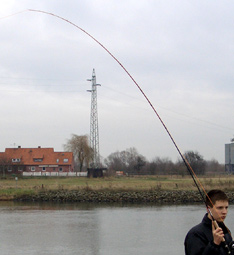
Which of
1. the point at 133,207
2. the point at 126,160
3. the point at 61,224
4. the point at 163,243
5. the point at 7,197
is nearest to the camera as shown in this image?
the point at 163,243

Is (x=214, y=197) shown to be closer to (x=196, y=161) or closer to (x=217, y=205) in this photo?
(x=217, y=205)

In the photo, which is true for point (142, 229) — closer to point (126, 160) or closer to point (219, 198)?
point (219, 198)

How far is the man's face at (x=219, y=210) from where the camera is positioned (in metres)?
3.39

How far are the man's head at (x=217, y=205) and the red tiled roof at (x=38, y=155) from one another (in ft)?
190

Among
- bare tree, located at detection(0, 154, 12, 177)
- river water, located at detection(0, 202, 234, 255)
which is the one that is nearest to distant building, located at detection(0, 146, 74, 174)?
bare tree, located at detection(0, 154, 12, 177)

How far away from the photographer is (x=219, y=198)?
136 inches

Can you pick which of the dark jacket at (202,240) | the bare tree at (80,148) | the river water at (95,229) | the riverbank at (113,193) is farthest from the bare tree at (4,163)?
the dark jacket at (202,240)

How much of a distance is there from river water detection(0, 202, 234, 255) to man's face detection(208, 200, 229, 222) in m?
10.3

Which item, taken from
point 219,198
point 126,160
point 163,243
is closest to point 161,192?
point 163,243

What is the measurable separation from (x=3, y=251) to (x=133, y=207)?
13.9m

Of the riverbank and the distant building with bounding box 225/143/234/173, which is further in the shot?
the distant building with bounding box 225/143/234/173

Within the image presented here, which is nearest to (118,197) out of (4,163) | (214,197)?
(214,197)

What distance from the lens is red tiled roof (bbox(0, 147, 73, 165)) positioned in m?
61.1

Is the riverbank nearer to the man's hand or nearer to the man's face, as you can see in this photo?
the man's face
